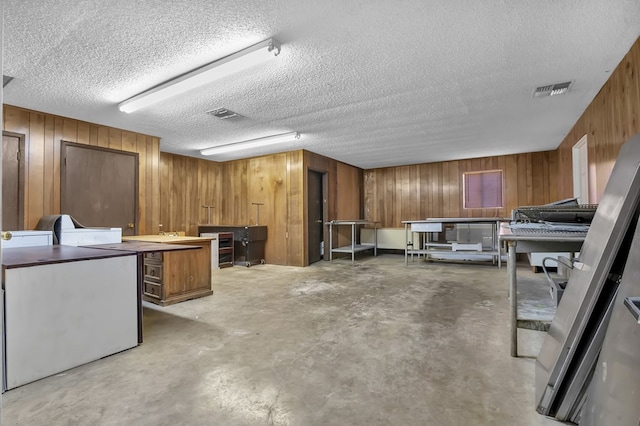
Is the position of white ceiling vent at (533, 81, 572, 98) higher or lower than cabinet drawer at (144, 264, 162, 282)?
higher

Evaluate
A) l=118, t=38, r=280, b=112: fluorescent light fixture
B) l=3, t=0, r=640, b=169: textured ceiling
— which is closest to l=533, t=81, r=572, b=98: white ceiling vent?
l=3, t=0, r=640, b=169: textured ceiling

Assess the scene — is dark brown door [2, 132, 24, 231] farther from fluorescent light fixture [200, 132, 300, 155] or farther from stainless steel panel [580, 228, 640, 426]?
stainless steel panel [580, 228, 640, 426]

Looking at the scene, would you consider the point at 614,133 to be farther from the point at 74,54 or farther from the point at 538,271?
the point at 74,54

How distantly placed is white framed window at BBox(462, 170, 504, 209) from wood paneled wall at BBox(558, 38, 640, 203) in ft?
9.13

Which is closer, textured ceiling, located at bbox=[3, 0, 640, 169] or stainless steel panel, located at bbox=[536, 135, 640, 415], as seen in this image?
stainless steel panel, located at bbox=[536, 135, 640, 415]

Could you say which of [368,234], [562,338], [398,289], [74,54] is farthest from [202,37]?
[368,234]

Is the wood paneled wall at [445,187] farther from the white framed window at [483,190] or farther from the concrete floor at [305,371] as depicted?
the concrete floor at [305,371]

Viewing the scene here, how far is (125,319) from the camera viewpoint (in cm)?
249

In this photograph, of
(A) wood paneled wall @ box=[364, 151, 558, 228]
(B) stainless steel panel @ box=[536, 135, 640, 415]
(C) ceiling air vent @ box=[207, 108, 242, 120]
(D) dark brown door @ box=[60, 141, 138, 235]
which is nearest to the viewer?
(B) stainless steel panel @ box=[536, 135, 640, 415]

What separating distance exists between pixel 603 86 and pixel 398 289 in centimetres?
330

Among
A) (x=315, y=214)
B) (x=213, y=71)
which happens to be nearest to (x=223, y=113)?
(x=213, y=71)

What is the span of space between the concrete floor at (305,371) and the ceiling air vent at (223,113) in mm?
2475

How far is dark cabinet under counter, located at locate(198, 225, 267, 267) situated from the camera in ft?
21.0

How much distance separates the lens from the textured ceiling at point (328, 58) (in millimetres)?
2209
